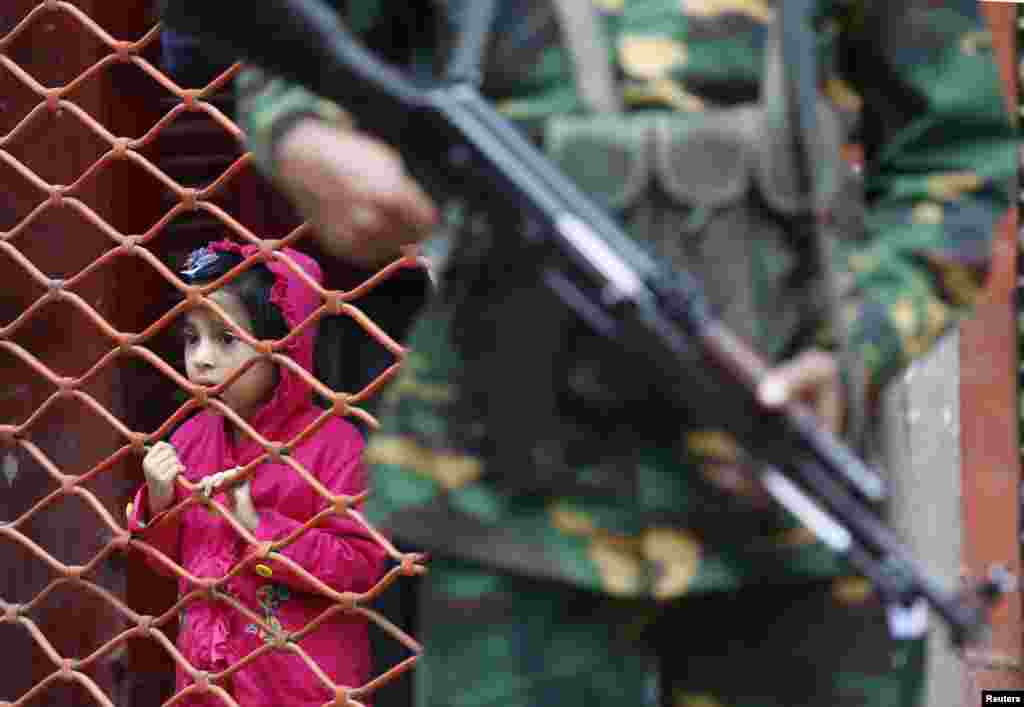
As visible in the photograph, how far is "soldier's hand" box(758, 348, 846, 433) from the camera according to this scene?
1.20 m

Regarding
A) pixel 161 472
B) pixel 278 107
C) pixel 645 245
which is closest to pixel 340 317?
pixel 161 472

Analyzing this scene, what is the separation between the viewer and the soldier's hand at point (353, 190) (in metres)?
1.27

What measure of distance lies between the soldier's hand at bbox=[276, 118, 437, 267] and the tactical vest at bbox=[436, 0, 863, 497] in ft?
0.17

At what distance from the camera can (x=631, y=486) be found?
3.98ft

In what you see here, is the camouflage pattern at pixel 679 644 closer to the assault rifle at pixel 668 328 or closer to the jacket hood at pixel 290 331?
the assault rifle at pixel 668 328

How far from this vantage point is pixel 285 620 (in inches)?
104

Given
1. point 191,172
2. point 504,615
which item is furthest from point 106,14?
point 504,615

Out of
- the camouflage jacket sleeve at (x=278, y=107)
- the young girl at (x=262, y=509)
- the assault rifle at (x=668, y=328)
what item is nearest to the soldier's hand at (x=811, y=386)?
the assault rifle at (x=668, y=328)

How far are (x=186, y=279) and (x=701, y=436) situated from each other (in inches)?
68.1

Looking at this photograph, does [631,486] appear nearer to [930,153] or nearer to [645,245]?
[645,245]

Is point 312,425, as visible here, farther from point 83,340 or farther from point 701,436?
point 701,436

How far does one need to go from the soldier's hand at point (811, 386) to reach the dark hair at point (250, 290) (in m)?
1.62

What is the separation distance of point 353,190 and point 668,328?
26cm

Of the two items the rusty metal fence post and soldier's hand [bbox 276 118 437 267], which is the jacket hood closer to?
the rusty metal fence post
